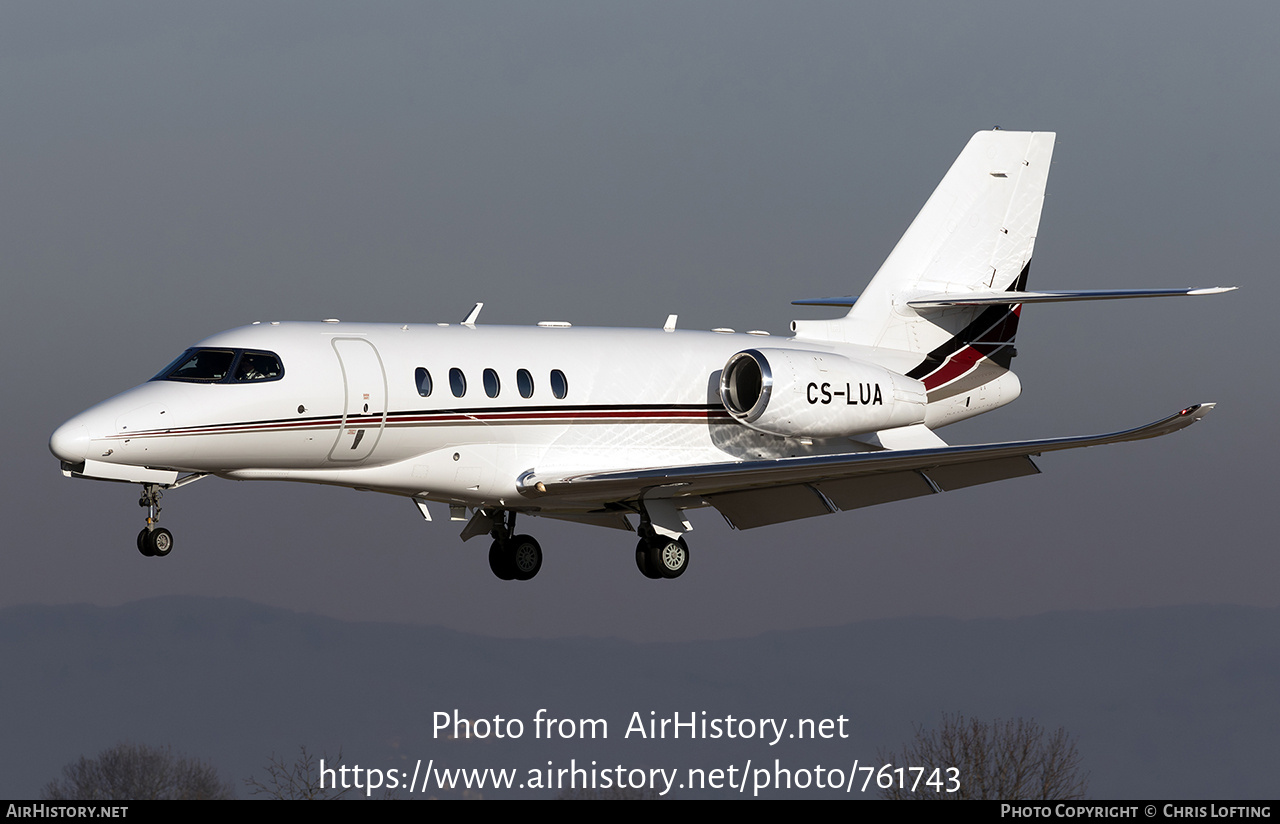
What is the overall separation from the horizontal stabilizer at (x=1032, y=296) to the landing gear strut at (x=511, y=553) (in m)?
8.37

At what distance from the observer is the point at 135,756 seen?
72.7m

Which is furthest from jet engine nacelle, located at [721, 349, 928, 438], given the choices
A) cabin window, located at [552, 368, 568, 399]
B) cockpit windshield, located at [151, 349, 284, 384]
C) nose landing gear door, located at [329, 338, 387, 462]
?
cockpit windshield, located at [151, 349, 284, 384]

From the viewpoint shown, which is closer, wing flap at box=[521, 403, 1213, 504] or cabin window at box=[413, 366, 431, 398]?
cabin window at box=[413, 366, 431, 398]

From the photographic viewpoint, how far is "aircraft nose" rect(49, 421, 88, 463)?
2144 cm

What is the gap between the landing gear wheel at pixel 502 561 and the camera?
2856 centimetres

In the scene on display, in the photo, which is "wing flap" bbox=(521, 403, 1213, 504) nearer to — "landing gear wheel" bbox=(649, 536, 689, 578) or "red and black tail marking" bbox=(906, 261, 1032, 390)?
"landing gear wheel" bbox=(649, 536, 689, 578)

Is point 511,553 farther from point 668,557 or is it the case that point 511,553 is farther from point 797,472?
point 797,472

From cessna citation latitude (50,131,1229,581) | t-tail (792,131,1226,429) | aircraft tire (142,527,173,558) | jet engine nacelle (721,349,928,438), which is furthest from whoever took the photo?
t-tail (792,131,1226,429)

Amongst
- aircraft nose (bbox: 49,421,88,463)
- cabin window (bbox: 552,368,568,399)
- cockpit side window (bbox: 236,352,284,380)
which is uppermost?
cabin window (bbox: 552,368,568,399)

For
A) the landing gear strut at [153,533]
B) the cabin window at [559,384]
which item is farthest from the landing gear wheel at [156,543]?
the cabin window at [559,384]

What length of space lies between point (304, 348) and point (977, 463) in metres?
10.8

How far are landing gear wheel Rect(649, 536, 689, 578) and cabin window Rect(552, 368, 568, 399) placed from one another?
289 centimetres

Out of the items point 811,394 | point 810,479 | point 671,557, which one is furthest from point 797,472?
point 671,557
